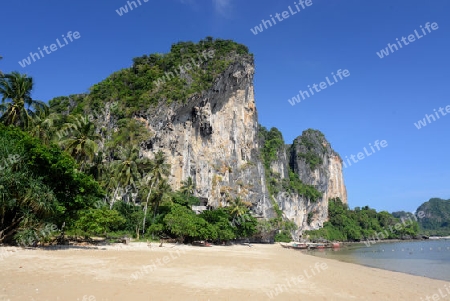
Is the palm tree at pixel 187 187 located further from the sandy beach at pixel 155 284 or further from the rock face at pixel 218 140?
the sandy beach at pixel 155 284

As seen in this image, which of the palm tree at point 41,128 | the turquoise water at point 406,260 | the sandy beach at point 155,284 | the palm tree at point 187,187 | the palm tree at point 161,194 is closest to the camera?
the sandy beach at point 155,284

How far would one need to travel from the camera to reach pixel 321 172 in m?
134

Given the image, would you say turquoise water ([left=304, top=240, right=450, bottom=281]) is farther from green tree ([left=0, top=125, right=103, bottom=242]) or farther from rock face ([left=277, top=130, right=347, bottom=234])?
rock face ([left=277, top=130, right=347, bottom=234])

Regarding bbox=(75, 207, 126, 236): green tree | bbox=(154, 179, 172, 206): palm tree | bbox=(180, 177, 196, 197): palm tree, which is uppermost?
bbox=(180, 177, 196, 197): palm tree

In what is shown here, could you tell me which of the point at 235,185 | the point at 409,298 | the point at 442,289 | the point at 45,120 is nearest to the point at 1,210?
the point at 45,120

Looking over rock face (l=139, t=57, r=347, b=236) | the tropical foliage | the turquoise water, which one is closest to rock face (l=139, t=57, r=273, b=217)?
rock face (l=139, t=57, r=347, b=236)

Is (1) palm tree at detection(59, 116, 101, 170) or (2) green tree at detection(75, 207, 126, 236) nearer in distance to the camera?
(2) green tree at detection(75, 207, 126, 236)

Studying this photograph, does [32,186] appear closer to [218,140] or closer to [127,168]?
[127,168]

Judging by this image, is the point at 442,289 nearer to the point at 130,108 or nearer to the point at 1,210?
the point at 1,210

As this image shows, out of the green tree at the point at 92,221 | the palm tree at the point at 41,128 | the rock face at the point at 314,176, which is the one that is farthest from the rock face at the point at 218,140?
the green tree at the point at 92,221

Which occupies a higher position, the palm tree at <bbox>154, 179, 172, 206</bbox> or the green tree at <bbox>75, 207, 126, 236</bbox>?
the palm tree at <bbox>154, 179, 172, 206</bbox>

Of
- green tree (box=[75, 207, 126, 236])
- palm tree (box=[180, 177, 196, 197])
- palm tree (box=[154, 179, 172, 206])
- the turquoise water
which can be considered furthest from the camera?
palm tree (box=[180, 177, 196, 197])

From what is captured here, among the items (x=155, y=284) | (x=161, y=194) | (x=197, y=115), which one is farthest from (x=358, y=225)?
(x=155, y=284)

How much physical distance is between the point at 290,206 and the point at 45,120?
90.0m
